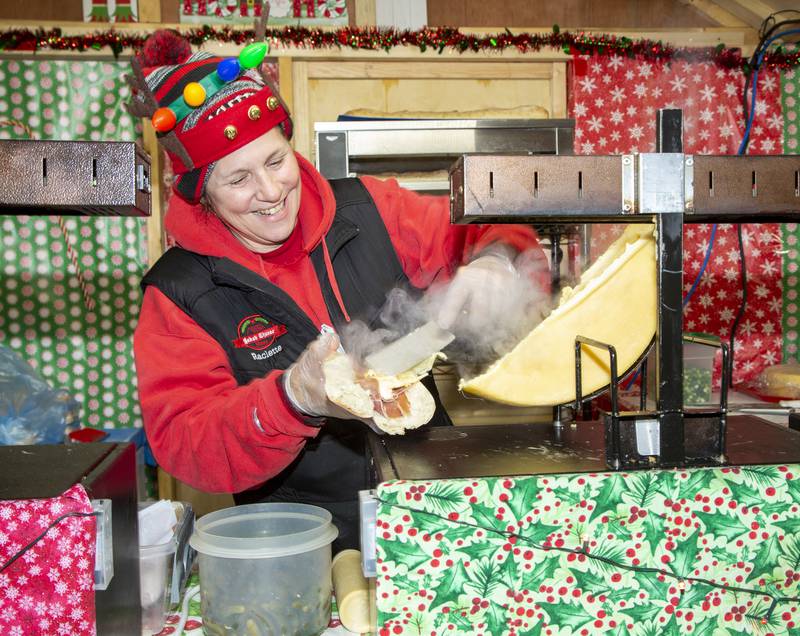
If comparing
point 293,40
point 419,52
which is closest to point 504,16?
point 419,52

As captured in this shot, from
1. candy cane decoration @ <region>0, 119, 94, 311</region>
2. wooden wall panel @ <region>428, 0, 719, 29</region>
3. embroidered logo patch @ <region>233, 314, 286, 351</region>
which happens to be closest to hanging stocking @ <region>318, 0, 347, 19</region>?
wooden wall panel @ <region>428, 0, 719, 29</region>

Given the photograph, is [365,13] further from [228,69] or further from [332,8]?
[228,69]

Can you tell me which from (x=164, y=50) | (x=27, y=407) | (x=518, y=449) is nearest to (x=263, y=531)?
(x=518, y=449)

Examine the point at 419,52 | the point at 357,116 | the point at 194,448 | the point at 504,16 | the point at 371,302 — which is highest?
the point at 504,16

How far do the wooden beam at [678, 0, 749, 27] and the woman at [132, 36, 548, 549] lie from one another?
2.57 m

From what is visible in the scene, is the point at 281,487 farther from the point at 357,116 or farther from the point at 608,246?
the point at 357,116

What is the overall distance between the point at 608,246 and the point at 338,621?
82cm

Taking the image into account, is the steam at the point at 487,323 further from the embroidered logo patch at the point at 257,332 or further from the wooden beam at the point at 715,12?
the wooden beam at the point at 715,12

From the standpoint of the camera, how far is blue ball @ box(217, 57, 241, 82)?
1469 millimetres

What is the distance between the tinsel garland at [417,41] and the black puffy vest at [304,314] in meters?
1.78

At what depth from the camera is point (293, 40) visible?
3.37 meters

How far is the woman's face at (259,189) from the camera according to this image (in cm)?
155

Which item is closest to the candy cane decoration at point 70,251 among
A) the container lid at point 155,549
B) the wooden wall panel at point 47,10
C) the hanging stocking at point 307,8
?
the wooden wall panel at point 47,10

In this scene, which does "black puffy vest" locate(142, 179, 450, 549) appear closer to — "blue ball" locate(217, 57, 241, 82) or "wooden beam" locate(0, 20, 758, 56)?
"blue ball" locate(217, 57, 241, 82)
